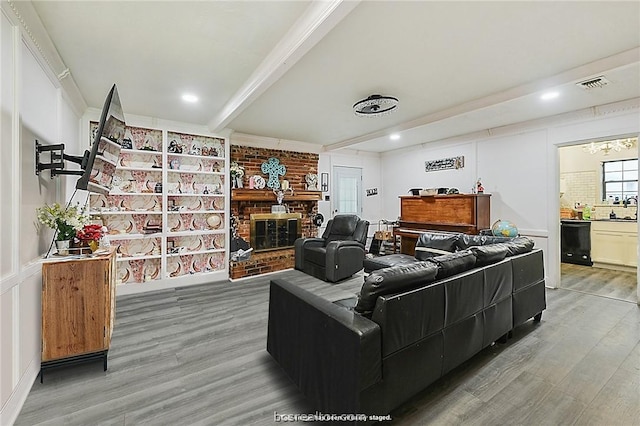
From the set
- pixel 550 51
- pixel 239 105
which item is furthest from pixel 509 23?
pixel 239 105

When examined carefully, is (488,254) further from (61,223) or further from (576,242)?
(576,242)

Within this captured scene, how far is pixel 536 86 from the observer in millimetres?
3105

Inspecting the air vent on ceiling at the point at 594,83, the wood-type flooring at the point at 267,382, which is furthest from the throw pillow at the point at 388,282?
the air vent on ceiling at the point at 594,83

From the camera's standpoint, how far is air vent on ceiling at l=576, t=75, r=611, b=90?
2.93m

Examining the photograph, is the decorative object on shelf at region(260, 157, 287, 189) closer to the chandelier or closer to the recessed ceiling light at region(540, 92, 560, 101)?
the recessed ceiling light at region(540, 92, 560, 101)

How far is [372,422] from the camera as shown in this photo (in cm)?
153

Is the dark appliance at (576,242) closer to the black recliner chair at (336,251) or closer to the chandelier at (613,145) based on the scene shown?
the chandelier at (613,145)

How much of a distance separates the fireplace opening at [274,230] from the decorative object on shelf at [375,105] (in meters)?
2.77

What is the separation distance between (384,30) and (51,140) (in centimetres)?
309

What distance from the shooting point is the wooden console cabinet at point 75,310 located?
2123 mm

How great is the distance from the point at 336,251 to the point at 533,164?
3485 millimetres

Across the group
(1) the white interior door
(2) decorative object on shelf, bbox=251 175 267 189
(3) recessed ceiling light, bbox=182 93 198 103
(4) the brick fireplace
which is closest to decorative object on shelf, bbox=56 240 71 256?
(3) recessed ceiling light, bbox=182 93 198 103

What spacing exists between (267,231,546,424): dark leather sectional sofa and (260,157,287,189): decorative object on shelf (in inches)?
140

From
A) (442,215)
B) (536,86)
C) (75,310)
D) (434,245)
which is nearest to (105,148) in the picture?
(75,310)
